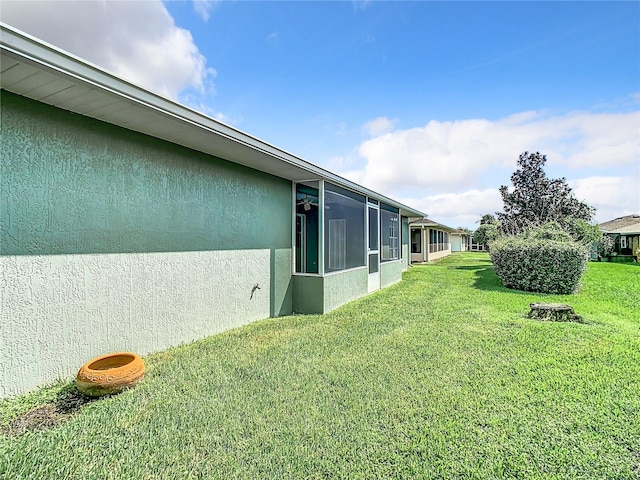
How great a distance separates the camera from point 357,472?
2.28 metres

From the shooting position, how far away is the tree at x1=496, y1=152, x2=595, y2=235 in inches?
876

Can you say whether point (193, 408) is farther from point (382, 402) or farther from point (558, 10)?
point (558, 10)

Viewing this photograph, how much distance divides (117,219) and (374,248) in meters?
7.94

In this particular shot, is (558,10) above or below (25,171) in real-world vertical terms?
above

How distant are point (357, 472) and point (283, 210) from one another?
224 inches

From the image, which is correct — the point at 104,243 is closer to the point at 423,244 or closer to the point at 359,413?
the point at 359,413

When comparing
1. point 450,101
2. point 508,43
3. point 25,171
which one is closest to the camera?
point 25,171

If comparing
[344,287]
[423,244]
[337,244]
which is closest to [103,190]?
[337,244]

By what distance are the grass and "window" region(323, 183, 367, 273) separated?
273cm

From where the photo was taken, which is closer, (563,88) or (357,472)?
(357,472)

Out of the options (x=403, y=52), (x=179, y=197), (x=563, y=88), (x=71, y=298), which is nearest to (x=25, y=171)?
(x=71, y=298)

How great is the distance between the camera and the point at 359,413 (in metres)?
3.04

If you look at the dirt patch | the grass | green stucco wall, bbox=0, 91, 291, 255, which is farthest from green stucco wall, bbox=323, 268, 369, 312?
the dirt patch

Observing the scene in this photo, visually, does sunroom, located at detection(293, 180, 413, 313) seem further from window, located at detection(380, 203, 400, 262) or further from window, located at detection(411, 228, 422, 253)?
window, located at detection(411, 228, 422, 253)
